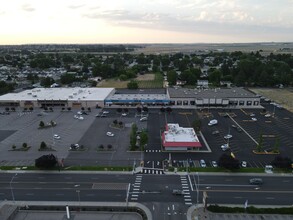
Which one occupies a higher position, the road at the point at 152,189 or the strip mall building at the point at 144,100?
the strip mall building at the point at 144,100

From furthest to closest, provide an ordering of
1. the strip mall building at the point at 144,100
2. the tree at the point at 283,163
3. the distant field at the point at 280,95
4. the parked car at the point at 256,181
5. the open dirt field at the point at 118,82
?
the open dirt field at the point at 118,82
the distant field at the point at 280,95
the strip mall building at the point at 144,100
the tree at the point at 283,163
the parked car at the point at 256,181

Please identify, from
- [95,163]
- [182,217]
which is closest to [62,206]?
[95,163]

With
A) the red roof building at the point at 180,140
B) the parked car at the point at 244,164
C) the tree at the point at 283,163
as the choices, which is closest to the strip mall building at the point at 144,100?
the red roof building at the point at 180,140

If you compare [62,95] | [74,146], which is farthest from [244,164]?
[62,95]

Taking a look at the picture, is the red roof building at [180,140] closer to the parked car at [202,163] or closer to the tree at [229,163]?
the parked car at [202,163]

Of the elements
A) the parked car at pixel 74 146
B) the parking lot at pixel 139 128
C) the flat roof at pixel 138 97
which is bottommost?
the parking lot at pixel 139 128

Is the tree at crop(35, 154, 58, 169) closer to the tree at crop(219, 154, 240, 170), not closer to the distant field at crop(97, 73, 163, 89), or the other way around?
the tree at crop(219, 154, 240, 170)

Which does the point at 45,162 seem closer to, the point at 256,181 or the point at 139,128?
the point at 139,128
